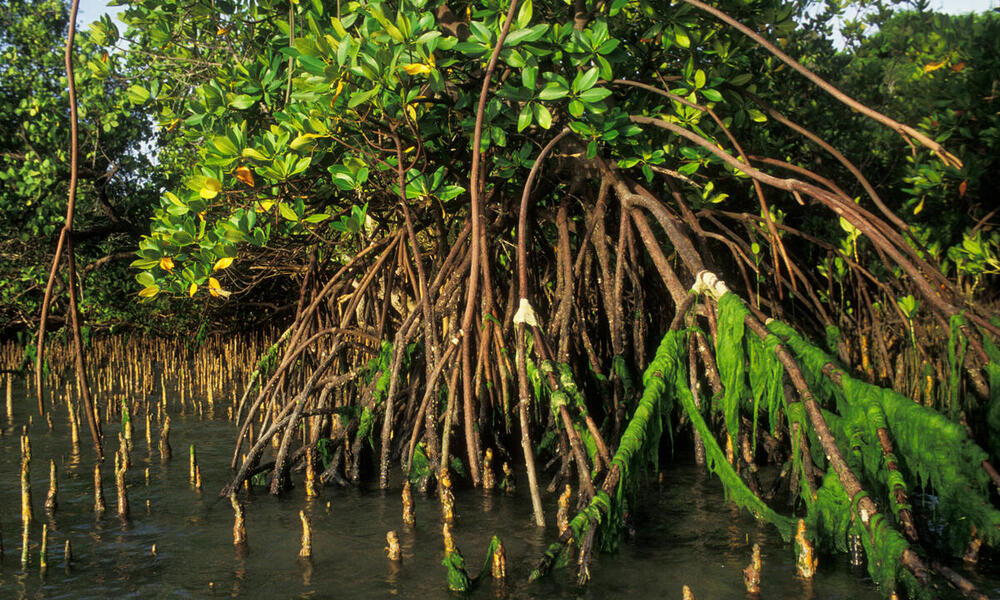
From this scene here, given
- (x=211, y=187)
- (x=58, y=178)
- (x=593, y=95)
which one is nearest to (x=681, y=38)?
(x=593, y=95)

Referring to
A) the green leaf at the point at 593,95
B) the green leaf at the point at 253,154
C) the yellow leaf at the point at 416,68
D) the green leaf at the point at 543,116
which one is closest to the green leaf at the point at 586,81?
the green leaf at the point at 593,95

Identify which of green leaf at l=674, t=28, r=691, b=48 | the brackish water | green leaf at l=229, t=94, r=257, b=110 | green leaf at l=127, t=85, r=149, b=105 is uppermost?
green leaf at l=674, t=28, r=691, b=48

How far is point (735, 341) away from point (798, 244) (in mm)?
4218

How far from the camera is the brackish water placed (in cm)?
305

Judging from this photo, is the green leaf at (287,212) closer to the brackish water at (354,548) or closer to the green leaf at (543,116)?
the green leaf at (543,116)

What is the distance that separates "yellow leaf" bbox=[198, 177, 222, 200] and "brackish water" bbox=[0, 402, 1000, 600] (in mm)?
1631

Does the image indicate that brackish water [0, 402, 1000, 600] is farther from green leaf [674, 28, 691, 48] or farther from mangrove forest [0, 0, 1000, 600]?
green leaf [674, 28, 691, 48]

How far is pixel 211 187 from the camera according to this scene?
12.9 ft

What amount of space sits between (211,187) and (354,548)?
1867 millimetres

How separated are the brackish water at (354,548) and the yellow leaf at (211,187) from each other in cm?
163

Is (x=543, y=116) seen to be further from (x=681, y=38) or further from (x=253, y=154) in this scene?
(x=253, y=154)

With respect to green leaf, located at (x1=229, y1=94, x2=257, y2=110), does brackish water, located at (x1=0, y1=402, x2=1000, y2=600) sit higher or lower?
lower

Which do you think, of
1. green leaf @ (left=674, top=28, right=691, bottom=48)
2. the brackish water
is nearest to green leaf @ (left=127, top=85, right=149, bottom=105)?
the brackish water

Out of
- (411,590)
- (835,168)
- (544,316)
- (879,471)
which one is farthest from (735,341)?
(835,168)
